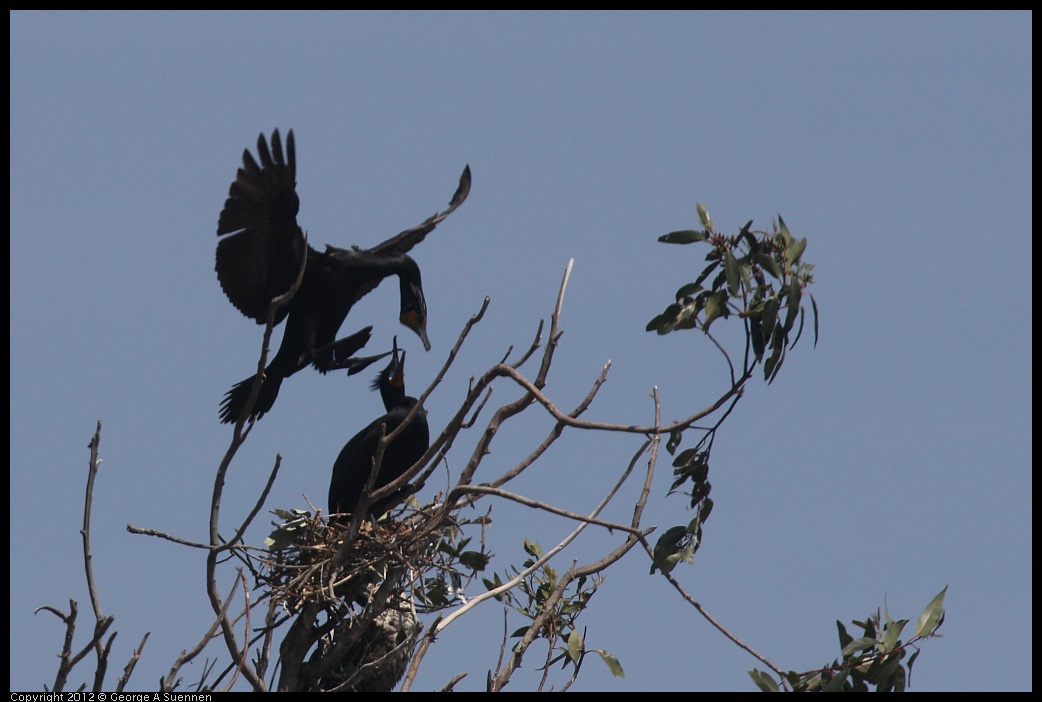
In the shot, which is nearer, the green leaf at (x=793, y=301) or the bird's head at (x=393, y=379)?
the green leaf at (x=793, y=301)

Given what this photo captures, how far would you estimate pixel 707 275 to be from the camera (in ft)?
14.5

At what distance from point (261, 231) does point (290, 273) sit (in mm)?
306

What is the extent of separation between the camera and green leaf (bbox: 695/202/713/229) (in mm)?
4309

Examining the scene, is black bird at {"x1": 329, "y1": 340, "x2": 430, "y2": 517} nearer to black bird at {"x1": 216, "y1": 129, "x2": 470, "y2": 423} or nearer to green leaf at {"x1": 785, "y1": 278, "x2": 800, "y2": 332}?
black bird at {"x1": 216, "y1": 129, "x2": 470, "y2": 423}

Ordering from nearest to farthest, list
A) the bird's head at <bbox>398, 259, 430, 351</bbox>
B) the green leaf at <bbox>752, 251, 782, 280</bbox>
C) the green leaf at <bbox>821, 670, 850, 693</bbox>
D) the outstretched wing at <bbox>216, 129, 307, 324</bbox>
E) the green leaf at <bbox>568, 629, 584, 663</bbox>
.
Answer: the green leaf at <bbox>752, 251, 782, 280</bbox> → the green leaf at <bbox>821, 670, 850, 693</bbox> → the green leaf at <bbox>568, 629, 584, 663</bbox> → the outstretched wing at <bbox>216, 129, 307, 324</bbox> → the bird's head at <bbox>398, 259, 430, 351</bbox>

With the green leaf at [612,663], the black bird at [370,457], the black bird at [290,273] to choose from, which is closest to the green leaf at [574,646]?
the green leaf at [612,663]

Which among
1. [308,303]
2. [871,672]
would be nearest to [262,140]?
[308,303]

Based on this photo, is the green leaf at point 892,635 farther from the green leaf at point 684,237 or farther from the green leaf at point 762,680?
the green leaf at point 684,237

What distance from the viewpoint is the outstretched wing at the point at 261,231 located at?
641cm

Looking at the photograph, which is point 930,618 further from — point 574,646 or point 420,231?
point 420,231

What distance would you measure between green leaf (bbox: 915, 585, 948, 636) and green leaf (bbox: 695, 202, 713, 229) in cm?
→ 153

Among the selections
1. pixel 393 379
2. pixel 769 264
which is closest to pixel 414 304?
pixel 393 379

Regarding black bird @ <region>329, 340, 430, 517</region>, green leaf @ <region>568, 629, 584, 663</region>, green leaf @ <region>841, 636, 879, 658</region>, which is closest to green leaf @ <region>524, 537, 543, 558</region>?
green leaf @ <region>568, 629, 584, 663</region>

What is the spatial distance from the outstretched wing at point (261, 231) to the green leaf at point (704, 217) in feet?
8.87
